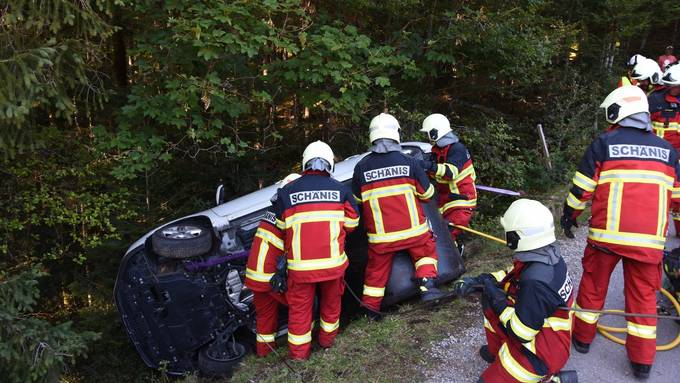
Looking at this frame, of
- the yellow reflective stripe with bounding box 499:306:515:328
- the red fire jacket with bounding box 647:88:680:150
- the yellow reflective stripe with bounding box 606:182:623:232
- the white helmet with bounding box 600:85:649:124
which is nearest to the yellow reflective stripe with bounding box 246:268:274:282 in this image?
the yellow reflective stripe with bounding box 499:306:515:328

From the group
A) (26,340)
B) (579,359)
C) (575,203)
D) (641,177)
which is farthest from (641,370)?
(26,340)

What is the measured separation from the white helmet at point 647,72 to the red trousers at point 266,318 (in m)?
5.06

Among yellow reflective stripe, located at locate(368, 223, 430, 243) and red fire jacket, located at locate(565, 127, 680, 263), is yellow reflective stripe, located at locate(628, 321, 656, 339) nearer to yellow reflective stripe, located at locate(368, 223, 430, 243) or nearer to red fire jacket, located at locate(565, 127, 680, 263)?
red fire jacket, located at locate(565, 127, 680, 263)

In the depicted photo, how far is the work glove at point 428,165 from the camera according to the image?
477 centimetres

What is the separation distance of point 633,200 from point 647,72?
347 centimetres

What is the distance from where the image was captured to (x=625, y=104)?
3.20m

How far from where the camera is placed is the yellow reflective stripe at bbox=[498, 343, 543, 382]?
2830 mm

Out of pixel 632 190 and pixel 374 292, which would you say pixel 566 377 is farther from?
pixel 374 292

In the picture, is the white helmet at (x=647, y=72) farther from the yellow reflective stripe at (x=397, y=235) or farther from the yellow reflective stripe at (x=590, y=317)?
the yellow reflective stripe at (x=397, y=235)

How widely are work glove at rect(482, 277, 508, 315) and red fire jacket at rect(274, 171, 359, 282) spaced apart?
1.22m

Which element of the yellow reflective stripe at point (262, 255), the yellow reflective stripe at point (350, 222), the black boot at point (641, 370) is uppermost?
the yellow reflective stripe at point (350, 222)

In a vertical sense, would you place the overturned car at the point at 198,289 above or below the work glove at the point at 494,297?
below

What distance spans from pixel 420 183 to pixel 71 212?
476cm

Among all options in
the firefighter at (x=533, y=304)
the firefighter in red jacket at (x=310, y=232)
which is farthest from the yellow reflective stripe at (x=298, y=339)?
the firefighter at (x=533, y=304)
